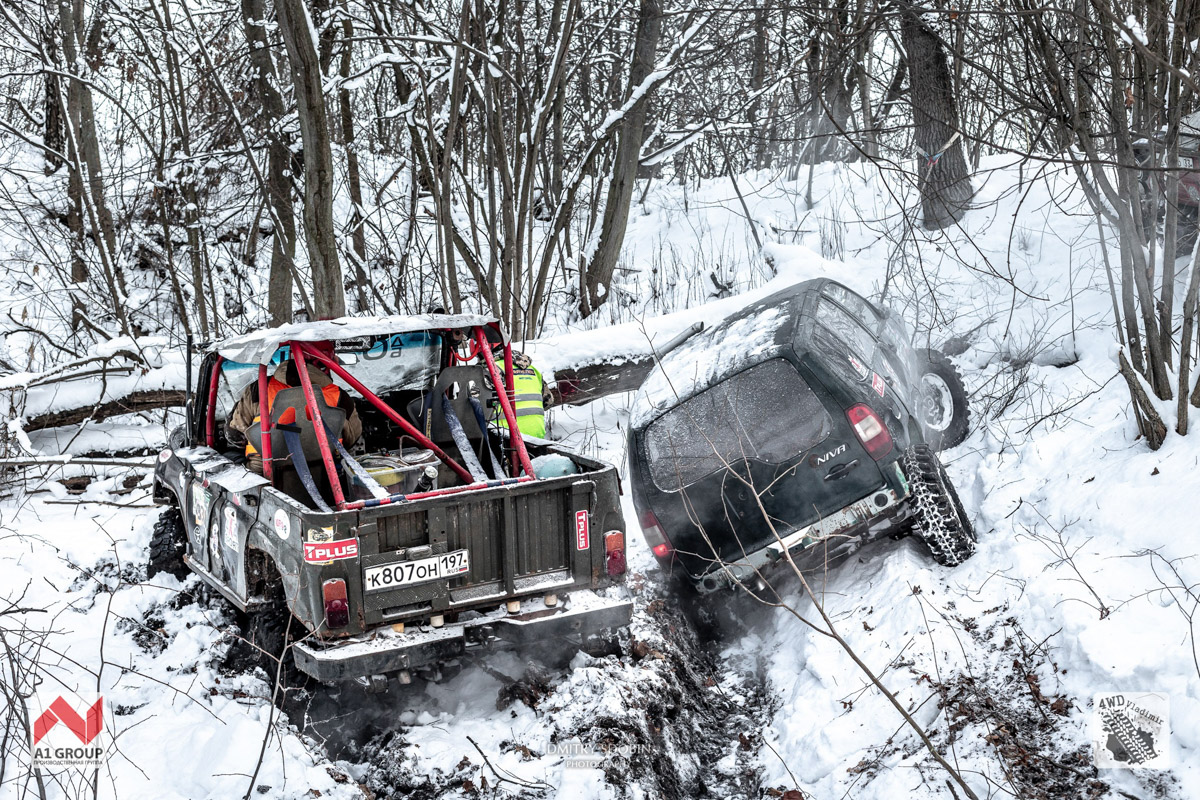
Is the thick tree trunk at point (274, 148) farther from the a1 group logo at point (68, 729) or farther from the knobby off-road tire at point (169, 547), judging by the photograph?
the a1 group logo at point (68, 729)

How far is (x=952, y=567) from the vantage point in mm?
5750

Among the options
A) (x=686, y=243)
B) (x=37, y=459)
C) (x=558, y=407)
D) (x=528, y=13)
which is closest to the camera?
(x=37, y=459)

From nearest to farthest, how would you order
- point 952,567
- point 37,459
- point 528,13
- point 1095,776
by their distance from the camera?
point 1095,776, point 952,567, point 37,459, point 528,13

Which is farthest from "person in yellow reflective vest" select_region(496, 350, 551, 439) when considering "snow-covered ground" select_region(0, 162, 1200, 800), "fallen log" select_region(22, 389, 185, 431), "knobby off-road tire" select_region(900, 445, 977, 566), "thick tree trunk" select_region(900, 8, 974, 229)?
"thick tree trunk" select_region(900, 8, 974, 229)

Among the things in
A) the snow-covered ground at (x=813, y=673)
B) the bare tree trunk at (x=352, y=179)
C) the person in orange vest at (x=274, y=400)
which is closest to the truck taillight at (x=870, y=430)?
the snow-covered ground at (x=813, y=673)

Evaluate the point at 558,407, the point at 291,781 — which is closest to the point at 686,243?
the point at 558,407

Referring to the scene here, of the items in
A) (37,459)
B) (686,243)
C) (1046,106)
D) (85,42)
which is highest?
(85,42)

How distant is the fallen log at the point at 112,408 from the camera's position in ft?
31.6

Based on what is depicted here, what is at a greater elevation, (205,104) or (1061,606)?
(205,104)

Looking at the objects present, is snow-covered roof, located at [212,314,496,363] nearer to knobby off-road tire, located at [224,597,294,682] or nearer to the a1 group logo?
knobby off-road tire, located at [224,597,294,682]

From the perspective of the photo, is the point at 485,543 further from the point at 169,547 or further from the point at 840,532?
the point at 169,547

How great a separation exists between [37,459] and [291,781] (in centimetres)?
562

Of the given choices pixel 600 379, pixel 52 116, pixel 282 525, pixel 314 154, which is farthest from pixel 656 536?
pixel 52 116

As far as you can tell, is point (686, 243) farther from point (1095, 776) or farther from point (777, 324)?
Answer: point (1095, 776)
